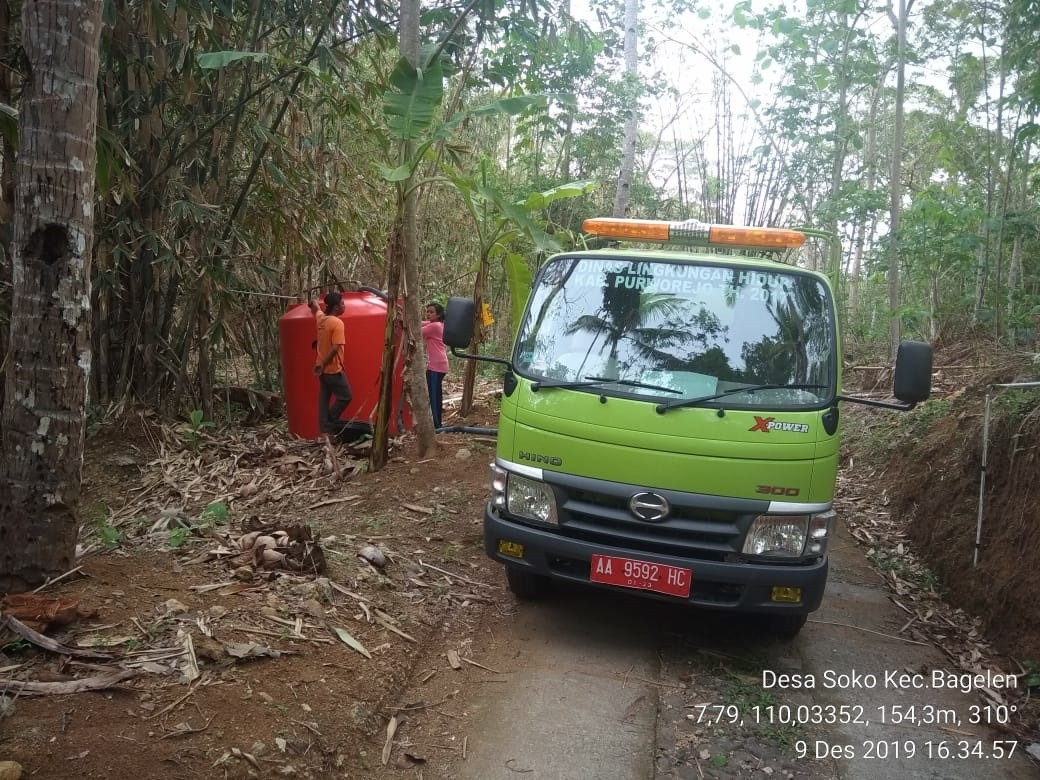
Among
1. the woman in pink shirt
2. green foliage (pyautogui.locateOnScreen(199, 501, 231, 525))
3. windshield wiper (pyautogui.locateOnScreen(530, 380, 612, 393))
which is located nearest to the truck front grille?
windshield wiper (pyautogui.locateOnScreen(530, 380, 612, 393))

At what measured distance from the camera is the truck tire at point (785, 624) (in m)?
4.57

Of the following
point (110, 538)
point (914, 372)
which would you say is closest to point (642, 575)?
point (914, 372)

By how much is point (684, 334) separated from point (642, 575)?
1.36 metres

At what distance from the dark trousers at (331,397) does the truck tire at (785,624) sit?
16.7 ft

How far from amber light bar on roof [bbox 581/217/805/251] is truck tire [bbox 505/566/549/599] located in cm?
223

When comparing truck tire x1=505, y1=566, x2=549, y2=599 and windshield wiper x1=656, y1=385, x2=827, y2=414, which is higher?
windshield wiper x1=656, y1=385, x2=827, y2=414

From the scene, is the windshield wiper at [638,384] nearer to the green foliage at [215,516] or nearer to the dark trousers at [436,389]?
A: the green foliage at [215,516]

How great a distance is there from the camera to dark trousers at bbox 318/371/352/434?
8.36 metres

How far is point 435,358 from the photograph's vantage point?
9.11m

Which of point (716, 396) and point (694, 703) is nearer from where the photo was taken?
point (694, 703)

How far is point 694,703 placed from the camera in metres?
4.01

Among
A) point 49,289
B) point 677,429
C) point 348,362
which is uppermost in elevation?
point 49,289

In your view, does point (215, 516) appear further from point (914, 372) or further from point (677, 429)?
point (914, 372)

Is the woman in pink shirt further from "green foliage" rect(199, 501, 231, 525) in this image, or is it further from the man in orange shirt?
"green foliage" rect(199, 501, 231, 525)
